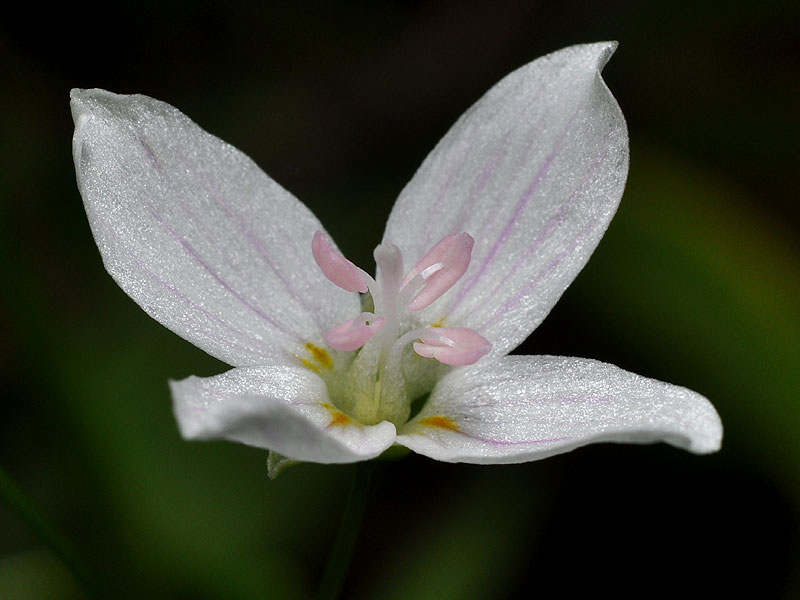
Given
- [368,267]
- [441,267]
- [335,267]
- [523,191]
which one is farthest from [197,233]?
[368,267]

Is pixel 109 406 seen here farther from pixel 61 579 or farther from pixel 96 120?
pixel 96 120

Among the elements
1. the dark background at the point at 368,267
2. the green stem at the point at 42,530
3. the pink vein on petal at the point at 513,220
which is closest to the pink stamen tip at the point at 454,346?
the pink vein on petal at the point at 513,220

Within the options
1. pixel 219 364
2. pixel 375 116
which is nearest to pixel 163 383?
pixel 219 364

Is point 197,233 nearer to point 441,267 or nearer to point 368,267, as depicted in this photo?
point 441,267

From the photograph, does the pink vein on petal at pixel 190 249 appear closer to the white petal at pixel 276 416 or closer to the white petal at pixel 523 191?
the white petal at pixel 276 416

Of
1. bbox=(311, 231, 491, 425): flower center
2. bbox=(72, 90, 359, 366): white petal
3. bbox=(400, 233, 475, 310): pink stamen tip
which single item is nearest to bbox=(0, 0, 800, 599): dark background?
bbox=(72, 90, 359, 366): white petal

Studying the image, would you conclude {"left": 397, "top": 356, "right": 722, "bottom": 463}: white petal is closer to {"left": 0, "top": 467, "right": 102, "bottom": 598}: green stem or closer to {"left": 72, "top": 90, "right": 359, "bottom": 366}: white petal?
{"left": 72, "top": 90, "right": 359, "bottom": 366}: white petal
